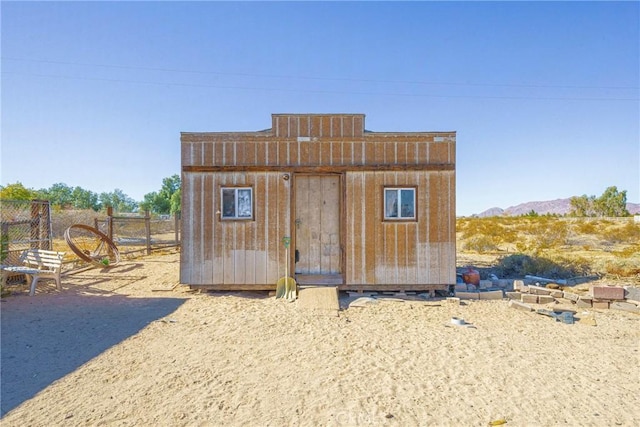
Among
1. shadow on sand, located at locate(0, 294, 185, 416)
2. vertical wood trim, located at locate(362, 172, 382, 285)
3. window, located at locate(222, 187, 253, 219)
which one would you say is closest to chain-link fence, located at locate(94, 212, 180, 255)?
shadow on sand, located at locate(0, 294, 185, 416)

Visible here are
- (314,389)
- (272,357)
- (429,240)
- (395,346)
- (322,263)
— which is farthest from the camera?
(322,263)

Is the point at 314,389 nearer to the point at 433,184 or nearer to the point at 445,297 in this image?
the point at 445,297

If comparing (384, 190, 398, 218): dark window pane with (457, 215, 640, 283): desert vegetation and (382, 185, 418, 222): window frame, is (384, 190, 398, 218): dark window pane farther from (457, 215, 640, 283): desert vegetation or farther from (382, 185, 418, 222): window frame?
(457, 215, 640, 283): desert vegetation

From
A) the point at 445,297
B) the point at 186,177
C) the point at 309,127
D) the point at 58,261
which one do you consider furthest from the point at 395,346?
the point at 58,261

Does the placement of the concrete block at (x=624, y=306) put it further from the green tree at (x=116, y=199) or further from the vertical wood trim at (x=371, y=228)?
the green tree at (x=116, y=199)

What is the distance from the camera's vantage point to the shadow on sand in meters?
3.63

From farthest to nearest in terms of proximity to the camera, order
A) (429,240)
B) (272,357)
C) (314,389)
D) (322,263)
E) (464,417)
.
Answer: (322,263) < (429,240) < (272,357) < (314,389) < (464,417)

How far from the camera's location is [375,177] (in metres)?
7.36

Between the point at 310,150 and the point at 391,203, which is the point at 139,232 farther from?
the point at 391,203

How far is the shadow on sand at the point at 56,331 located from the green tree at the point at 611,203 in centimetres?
4926

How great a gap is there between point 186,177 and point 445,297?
6.51 metres

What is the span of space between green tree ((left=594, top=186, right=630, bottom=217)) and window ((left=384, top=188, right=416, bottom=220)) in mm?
44397

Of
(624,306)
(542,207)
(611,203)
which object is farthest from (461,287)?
(542,207)

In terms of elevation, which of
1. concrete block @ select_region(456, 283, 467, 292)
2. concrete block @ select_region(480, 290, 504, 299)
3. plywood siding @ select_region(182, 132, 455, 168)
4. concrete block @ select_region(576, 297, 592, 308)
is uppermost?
plywood siding @ select_region(182, 132, 455, 168)
